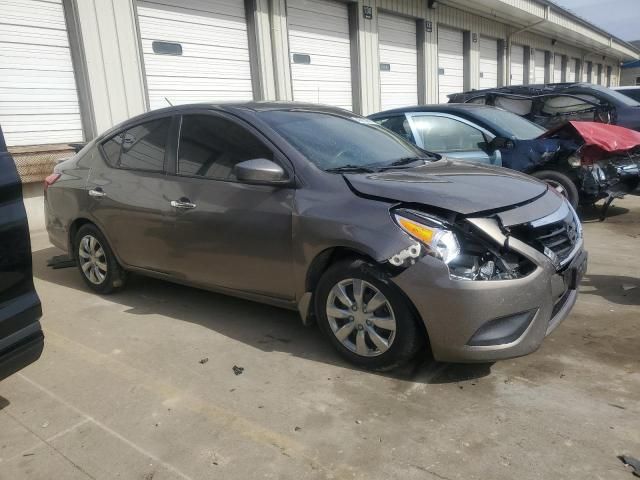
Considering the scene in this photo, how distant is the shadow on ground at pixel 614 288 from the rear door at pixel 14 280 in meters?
3.91

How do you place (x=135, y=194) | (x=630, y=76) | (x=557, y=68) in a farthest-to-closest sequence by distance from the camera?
(x=630, y=76)
(x=557, y=68)
(x=135, y=194)

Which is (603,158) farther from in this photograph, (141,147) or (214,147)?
(141,147)

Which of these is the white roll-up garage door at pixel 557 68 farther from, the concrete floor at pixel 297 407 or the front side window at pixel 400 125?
the concrete floor at pixel 297 407

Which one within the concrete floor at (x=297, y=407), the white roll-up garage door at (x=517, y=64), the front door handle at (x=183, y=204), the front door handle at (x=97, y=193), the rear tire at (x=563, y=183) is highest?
the white roll-up garage door at (x=517, y=64)

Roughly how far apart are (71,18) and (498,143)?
601cm

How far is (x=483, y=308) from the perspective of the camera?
2748 mm

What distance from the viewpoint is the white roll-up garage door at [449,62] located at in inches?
644

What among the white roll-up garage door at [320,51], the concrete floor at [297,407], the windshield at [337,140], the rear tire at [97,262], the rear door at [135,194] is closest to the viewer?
the concrete floor at [297,407]

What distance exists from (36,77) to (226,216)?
542cm

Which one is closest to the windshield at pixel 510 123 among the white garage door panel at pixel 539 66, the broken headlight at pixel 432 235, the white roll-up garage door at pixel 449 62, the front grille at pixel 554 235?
the front grille at pixel 554 235

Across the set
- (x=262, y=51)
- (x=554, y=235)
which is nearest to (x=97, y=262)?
(x=554, y=235)

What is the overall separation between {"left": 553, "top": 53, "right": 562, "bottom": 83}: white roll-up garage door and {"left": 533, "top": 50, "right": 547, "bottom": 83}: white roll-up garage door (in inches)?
63.0

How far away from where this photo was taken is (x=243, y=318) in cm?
414

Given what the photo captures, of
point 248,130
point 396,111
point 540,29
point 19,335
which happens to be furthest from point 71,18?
point 540,29
